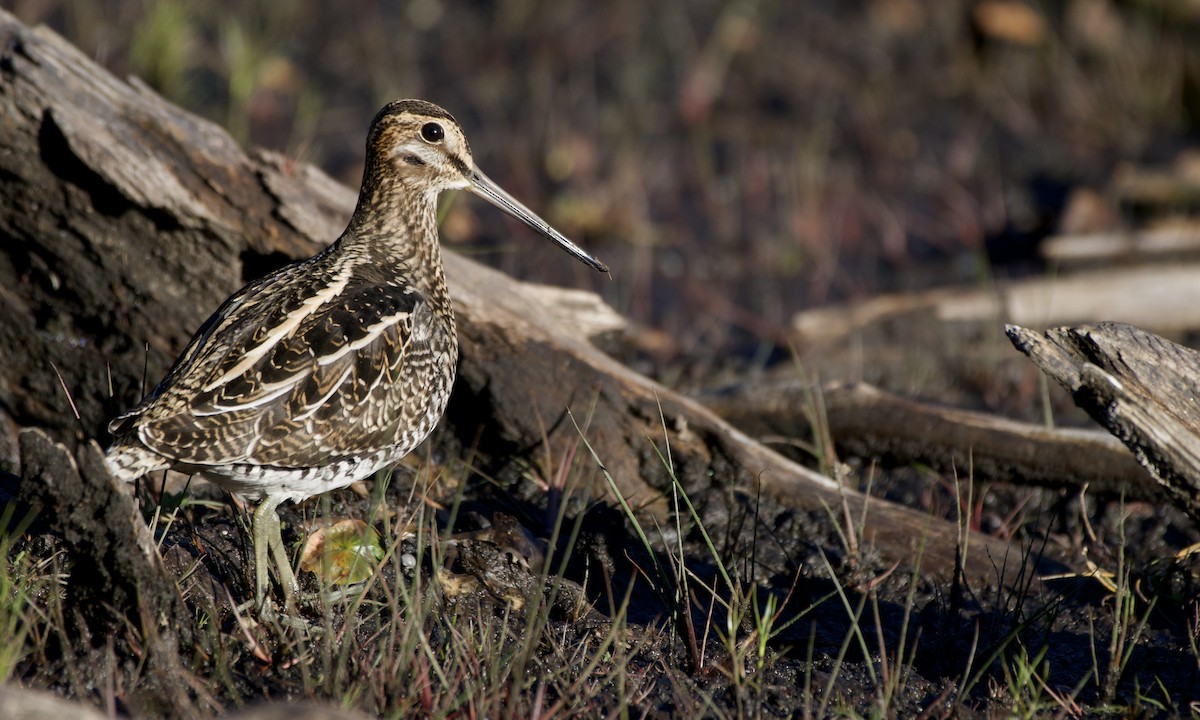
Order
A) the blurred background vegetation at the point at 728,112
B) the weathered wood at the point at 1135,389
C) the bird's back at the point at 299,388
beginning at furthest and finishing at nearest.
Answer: the blurred background vegetation at the point at 728,112 → the bird's back at the point at 299,388 → the weathered wood at the point at 1135,389

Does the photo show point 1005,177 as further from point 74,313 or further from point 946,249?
point 74,313

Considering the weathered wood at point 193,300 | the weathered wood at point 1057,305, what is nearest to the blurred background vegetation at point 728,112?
the weathered wood at point 1057,305

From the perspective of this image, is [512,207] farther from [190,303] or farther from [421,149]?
[190,303]

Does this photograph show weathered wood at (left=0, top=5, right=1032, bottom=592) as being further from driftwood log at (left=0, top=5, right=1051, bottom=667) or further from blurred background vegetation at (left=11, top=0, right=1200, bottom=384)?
blurred background vegetation at (left=11, top=0, right=1200, bottom=384)

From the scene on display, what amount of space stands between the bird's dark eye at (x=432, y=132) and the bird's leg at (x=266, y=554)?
1320 millimetres

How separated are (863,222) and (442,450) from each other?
426cm

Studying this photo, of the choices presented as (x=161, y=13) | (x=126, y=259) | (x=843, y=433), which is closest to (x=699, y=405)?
(x=843, y=433)

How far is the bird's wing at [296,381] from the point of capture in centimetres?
355

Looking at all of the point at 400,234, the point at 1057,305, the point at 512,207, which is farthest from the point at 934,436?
the point at 400,234

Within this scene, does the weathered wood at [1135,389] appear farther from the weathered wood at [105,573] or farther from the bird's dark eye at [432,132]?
the weathered wood at [105,573]

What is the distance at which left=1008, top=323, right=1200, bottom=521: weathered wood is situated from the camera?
3297mm

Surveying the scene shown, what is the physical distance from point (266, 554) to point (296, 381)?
1.64ft

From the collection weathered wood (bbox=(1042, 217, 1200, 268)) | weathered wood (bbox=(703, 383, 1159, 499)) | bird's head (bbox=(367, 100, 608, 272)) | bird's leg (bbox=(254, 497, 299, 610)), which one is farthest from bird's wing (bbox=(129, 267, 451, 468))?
weathered wood (bbox=(1042, 217, 1200, 268))

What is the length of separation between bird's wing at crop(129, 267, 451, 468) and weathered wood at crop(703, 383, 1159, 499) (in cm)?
164
